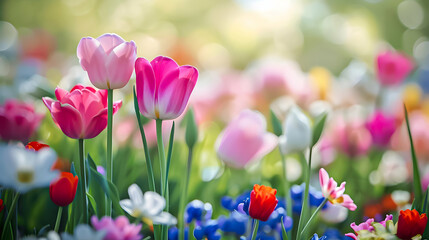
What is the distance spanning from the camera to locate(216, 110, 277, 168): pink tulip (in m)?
0.70

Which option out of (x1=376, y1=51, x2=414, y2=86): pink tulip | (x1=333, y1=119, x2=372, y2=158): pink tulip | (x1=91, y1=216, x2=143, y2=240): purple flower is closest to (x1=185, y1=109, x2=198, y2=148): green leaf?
(x1=91, y1=216, x2=143, y2=240): purple flower

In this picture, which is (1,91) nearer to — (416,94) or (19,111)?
(19,111)

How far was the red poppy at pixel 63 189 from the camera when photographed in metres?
0.44

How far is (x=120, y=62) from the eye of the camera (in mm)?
461

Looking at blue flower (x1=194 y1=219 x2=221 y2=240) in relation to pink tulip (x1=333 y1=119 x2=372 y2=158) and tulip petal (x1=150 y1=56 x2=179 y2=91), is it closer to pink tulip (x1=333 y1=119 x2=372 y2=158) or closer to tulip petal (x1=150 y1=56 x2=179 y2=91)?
tulip petal (x1=150 y1=56 x2=179 y2=91)

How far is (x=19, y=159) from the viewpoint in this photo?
0.37 meters

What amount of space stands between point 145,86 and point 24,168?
156 millimetres

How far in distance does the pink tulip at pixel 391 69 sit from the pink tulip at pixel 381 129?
0.62 ft

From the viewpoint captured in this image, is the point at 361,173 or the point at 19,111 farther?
the point at 361,173

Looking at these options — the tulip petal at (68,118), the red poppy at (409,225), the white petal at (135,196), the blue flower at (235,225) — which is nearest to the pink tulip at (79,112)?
the tulip petal at (68,118)

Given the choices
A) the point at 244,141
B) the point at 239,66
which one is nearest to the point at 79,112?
the point at 244,141

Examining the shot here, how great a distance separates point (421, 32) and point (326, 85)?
4198 mm

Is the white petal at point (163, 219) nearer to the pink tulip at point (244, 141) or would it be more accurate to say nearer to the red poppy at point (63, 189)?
the red poppy at point (63, 189)

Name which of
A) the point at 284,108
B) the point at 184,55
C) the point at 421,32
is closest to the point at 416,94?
the point at 284,108
